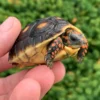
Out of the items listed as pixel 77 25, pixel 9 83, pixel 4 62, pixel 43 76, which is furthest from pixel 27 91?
pixel 77 25

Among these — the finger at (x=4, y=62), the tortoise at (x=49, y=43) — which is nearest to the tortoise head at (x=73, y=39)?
the tortoise at (x=49, y=43)

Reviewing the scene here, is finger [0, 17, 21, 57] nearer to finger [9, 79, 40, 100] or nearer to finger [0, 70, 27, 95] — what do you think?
finger [0, 70, 27, 95]

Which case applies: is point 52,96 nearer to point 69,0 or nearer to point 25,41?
point 25,41

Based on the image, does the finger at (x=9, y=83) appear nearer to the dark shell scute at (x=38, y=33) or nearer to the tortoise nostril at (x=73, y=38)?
the dark shell scute at (x=38, y=33)

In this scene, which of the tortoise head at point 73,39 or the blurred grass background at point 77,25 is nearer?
the tortoise head at point 73,39

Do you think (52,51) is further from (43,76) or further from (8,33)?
(8,33)

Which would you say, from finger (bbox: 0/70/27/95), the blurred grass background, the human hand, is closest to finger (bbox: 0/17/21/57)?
the human hand

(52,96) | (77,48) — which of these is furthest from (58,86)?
(77,48)
